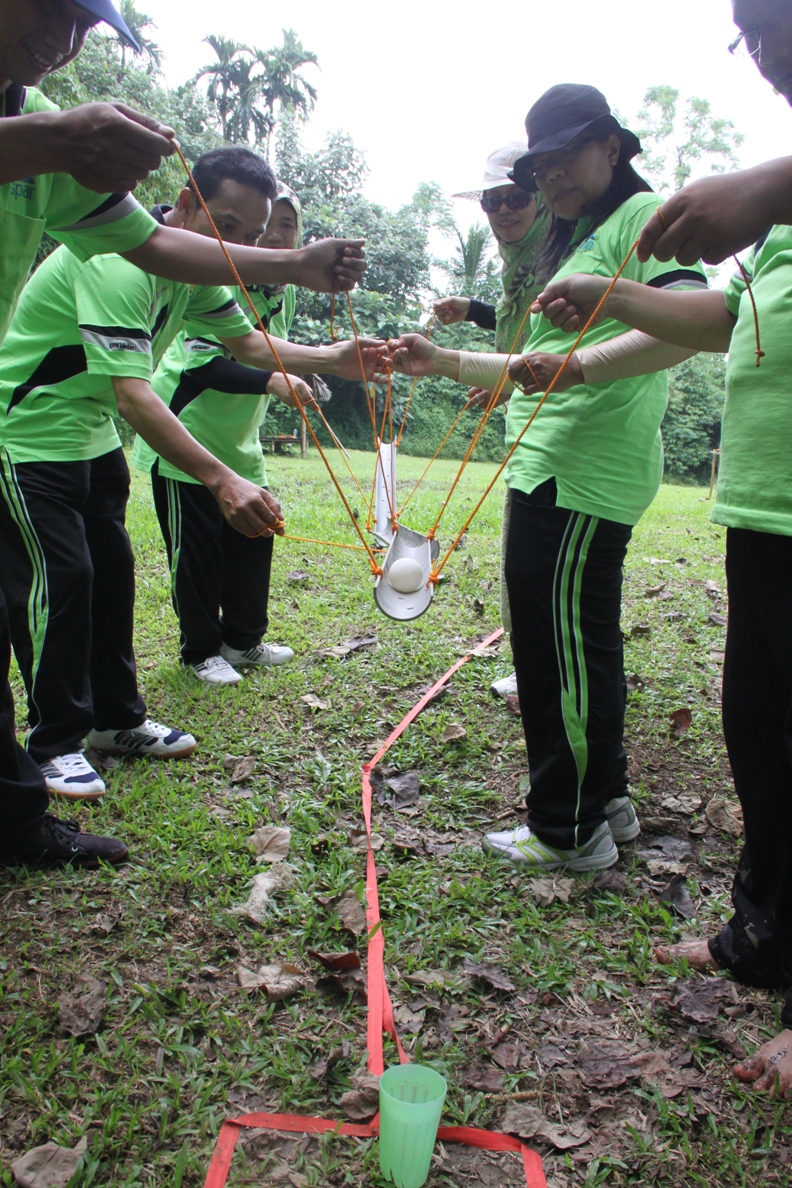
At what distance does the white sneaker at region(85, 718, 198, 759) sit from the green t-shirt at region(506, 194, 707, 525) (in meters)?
1.64

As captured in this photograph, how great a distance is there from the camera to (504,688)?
11.6 feet

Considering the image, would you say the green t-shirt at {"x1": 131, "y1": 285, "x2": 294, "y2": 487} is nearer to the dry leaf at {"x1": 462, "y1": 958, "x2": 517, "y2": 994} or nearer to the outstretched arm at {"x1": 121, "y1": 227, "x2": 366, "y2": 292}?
the outstretched arm at {"x1": 121, "y1": 227, "x2": 366, "y2": 292}

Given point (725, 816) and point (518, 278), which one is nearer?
point (725, 816)

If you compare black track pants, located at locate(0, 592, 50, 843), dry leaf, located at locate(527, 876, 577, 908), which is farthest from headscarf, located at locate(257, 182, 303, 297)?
dry leaf, located at locate(527, 876, 577, 908)

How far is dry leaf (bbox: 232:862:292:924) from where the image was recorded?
6.75 feet

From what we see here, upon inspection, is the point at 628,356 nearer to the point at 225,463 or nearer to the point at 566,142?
the point at 566,142

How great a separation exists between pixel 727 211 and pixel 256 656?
10.0 feet

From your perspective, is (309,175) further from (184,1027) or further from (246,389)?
(184,1027)

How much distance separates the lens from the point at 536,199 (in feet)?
10.9

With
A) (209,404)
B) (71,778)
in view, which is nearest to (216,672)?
(71,778)

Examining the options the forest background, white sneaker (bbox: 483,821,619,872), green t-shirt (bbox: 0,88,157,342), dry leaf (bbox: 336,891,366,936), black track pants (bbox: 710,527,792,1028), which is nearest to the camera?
black track pants (bbox: 710,527,792,1028)

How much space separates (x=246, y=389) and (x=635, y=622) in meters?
2.72

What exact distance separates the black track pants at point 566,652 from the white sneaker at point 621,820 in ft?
0.61

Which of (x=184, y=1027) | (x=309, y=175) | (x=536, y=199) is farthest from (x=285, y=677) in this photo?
(x=309, y=175)
